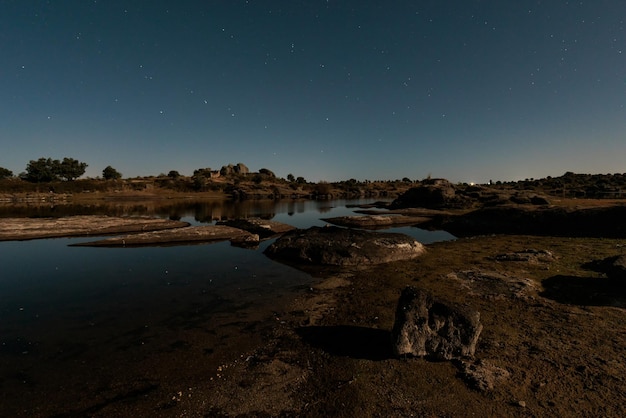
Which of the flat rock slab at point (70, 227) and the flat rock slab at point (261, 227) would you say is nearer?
the flat rock slab at point (70, 227)

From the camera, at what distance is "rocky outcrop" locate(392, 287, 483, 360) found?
277 inches

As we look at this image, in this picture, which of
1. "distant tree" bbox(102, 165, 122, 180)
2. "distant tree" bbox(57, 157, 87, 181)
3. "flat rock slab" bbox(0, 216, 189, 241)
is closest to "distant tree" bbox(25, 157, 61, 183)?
"distant tree" bbox(57, 157, 87, 181)

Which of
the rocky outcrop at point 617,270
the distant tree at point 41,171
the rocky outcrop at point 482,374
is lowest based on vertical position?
the rocky outcrop at point 482,374

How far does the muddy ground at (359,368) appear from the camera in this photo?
18.5 ft

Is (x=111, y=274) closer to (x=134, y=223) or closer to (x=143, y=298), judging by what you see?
(x=143, y=298)

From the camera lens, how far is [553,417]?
524 cm

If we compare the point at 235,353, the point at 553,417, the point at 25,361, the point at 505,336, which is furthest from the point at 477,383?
the point at 25,361

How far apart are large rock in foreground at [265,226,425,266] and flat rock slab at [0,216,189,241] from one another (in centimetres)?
→ 1896

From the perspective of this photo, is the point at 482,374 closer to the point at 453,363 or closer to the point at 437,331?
the point at 453,363

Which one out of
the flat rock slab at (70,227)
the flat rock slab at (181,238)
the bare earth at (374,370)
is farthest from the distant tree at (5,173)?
the bare earth at (374,370)

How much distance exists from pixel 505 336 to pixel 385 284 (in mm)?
5531

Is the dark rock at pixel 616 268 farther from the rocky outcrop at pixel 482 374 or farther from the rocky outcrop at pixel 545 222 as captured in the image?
the rocky outcrop at pixel 545 222

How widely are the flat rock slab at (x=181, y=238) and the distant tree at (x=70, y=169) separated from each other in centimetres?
13936

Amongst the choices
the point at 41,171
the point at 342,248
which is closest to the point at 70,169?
the point at 41,171
